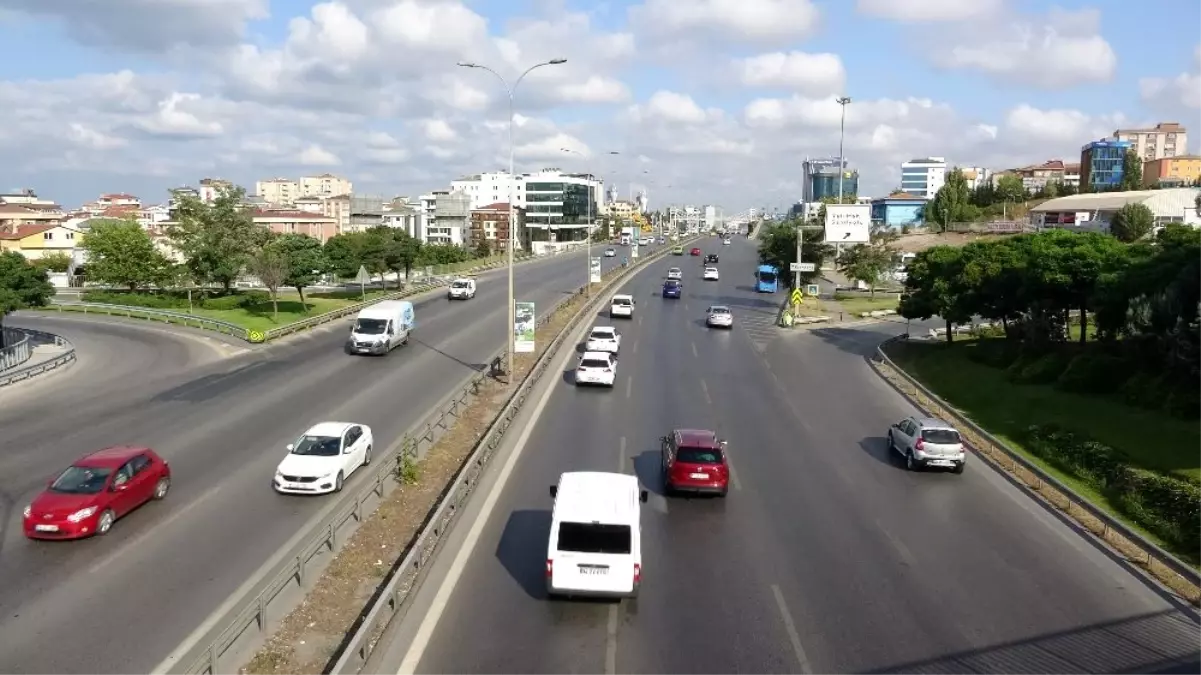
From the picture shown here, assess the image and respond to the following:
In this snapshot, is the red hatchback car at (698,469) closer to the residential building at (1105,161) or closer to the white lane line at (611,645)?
the white lane line at (611,645)

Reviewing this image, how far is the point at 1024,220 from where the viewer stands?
124 m

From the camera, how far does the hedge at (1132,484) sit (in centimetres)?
1653

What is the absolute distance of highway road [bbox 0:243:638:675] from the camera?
11477 mm

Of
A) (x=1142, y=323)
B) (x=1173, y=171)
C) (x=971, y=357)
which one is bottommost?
(x=971, y=357)

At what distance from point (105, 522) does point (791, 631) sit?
11774mm

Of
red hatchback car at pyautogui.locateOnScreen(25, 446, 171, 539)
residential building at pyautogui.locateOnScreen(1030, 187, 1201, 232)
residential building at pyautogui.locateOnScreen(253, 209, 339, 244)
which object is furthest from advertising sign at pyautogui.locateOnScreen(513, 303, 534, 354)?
residential building at pyautogui.locateOnScreen(253, 209, 339, 244)

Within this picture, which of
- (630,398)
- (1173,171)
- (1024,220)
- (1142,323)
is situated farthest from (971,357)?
(1173,171)

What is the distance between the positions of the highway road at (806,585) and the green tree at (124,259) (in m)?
45.9

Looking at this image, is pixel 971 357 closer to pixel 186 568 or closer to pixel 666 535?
pixel 666 535

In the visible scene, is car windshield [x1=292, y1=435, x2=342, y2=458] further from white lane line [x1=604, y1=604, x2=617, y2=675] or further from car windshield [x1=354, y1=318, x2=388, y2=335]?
car windshield [x1=354, y1=318, x2=388, y2=335]

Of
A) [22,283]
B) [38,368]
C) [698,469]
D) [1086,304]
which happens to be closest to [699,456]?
[698,469]

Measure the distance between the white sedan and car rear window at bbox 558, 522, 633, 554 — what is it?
23.7 feet

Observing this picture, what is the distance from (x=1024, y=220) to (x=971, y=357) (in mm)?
95185

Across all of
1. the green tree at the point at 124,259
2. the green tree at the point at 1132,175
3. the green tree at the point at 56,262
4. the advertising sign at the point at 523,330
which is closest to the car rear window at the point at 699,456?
the advertising sign at the point at 523,330
